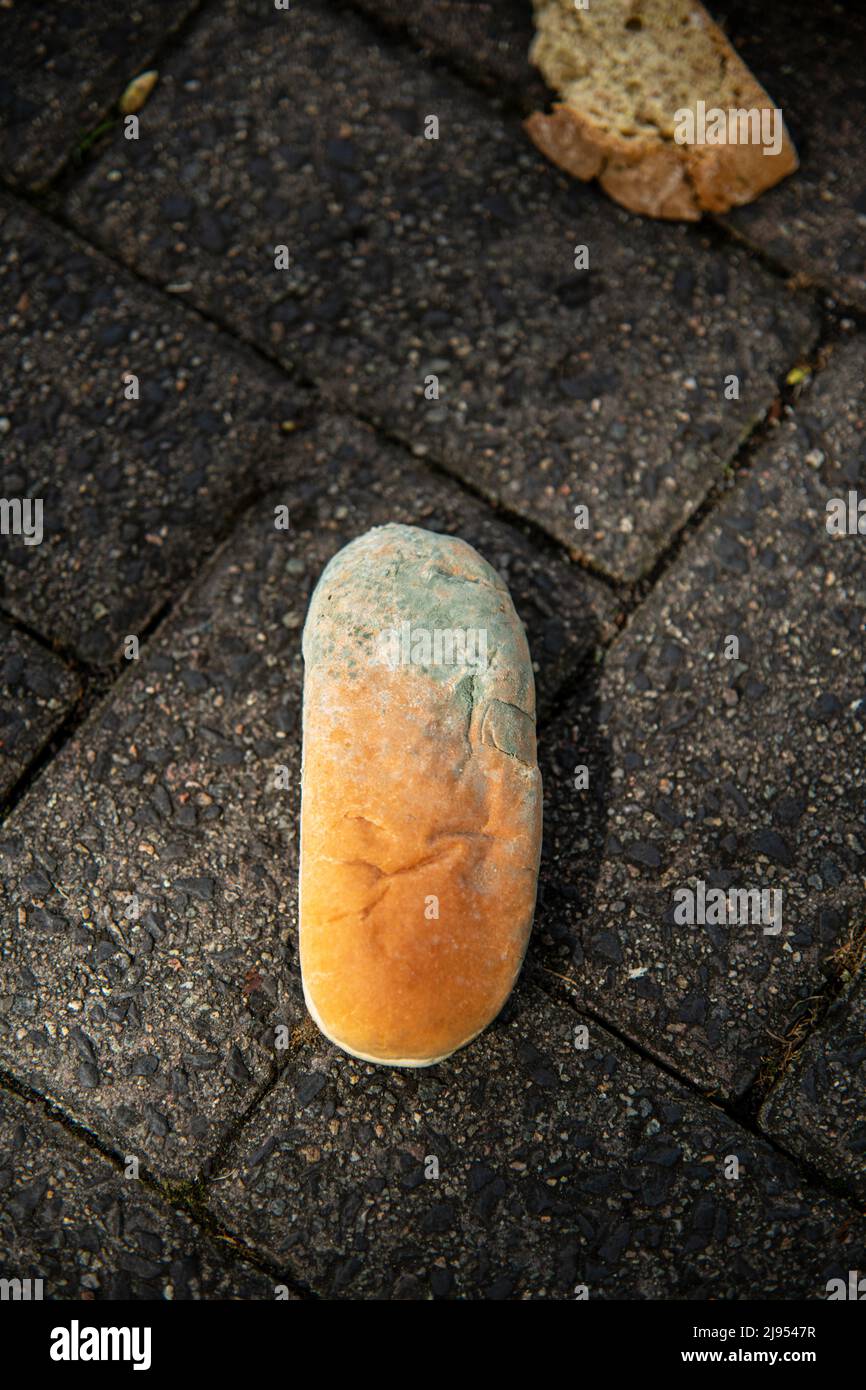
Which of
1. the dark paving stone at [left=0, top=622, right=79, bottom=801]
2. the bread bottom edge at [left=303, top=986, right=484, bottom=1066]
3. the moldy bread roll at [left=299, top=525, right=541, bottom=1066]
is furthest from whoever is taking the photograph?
the dark paving stone at [left=0, top=622, right=79, bottom=801]

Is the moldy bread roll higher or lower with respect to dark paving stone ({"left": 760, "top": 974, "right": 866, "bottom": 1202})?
higher

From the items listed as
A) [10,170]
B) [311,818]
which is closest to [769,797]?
[311,818]

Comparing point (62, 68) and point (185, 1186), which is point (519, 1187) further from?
point (62, 68)

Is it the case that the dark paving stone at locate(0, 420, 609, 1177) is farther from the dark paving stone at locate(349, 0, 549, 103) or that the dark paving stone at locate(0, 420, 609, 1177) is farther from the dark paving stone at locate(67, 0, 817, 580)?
the dark paving stone at locate(349, 0, 549, 103)

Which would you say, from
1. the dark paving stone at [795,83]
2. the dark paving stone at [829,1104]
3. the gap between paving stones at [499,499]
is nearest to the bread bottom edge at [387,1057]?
the dark paving stone at [829,1104]

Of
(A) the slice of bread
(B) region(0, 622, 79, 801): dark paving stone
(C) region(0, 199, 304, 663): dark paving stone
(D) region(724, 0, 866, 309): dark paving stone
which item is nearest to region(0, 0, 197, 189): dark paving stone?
(C) region(0, 199, 304, 663): dark paving stone

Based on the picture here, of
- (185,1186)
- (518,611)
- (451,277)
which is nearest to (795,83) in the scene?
(451,277)
